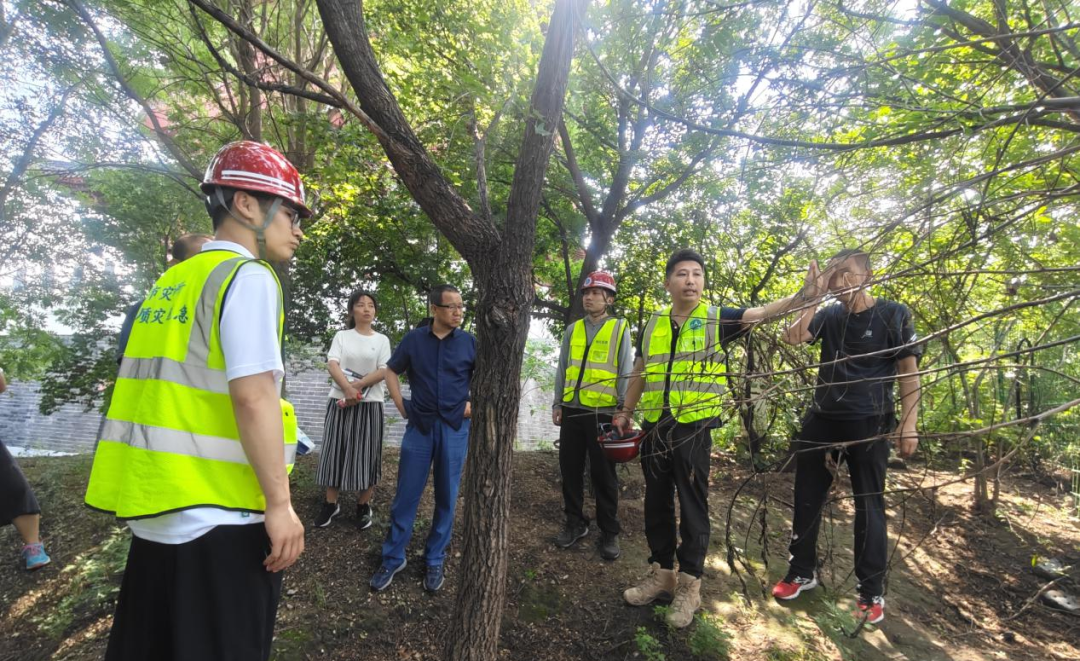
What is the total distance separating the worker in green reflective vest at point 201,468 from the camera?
1328mm

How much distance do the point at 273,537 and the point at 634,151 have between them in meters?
4.11

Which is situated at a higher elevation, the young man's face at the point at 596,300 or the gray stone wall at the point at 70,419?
the young man's face at the point at 596,300

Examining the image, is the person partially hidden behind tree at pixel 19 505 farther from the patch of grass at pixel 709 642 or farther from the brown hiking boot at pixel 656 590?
the patch of grass at pixel 709 642

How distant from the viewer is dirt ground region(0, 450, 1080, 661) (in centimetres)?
267

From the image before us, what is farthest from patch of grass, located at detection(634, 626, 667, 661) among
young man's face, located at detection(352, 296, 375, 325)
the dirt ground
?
young man's face, located at detection(352, 296, 375, 325)

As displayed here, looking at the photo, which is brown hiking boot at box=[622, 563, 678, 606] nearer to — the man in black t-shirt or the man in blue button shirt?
the man in black t-shirt

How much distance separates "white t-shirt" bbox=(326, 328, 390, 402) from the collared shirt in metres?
0.53

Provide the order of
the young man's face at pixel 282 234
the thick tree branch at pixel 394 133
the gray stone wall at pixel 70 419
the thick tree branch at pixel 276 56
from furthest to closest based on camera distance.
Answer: the gray stone wall at pixel 70 419
the thick tree branch at pixel 394 133
the thick tree branch at pixel 276 56
the young man's face at pixel 282 234

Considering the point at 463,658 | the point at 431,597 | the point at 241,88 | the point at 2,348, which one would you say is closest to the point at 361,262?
A: the point at 241,88

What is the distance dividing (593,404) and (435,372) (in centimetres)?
116

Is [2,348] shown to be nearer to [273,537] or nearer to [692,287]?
[273,537]

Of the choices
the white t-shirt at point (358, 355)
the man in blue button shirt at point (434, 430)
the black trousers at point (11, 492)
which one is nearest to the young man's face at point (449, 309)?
the man in blue button shirt at point (434, 430)

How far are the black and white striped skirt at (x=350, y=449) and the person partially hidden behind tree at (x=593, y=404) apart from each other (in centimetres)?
144

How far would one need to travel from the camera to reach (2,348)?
7410 millimetres
